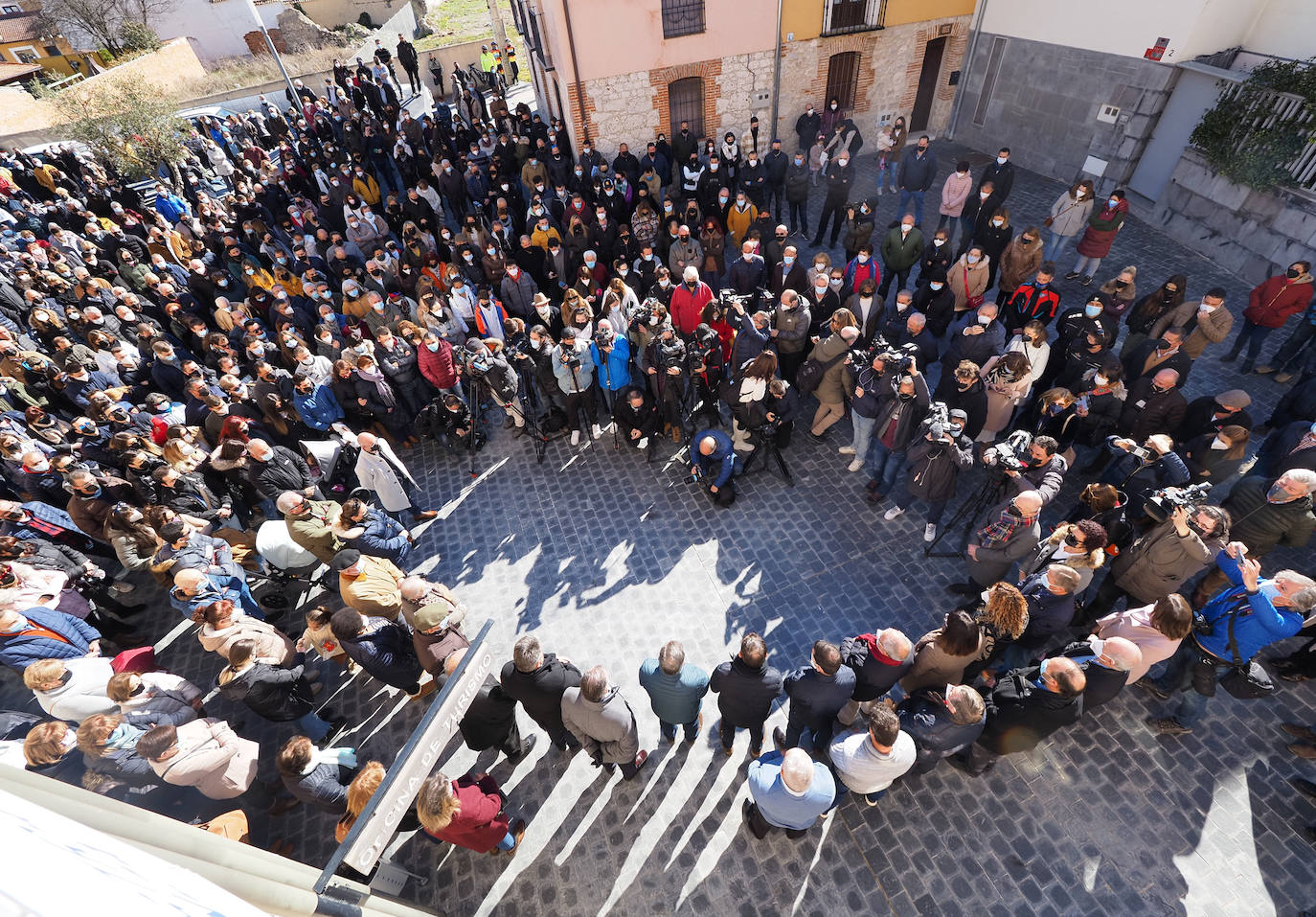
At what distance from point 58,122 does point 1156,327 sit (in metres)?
33.9

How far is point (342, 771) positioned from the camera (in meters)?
4.60

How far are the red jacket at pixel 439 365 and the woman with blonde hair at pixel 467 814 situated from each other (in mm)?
5503

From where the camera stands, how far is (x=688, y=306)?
29.0 feet

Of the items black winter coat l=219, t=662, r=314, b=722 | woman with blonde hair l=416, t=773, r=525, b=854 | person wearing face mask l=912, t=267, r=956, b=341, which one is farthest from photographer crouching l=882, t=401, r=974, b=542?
black winter coat l=219, t=662, r=314, b=722

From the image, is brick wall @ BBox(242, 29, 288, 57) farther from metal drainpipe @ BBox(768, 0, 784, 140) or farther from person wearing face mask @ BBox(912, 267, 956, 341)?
person wearing face mask @ BBox(912, 267, 956, 341)

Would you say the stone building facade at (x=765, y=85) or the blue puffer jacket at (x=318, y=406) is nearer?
the blue puffer jacket at (x=318, y=406)

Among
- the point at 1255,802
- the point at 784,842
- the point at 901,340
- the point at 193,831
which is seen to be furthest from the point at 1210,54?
the point at 193,831

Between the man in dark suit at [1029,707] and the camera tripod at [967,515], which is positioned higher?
the man in dark suit at [1029,707]

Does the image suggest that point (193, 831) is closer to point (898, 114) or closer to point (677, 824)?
point (677, 824)

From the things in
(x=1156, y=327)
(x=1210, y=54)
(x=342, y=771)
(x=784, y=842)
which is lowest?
(x=784, y=842)

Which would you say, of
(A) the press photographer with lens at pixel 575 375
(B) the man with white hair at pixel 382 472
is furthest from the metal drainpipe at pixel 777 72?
(B) the man with white hair at pixel 382 472

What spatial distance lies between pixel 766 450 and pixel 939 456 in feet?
8.06

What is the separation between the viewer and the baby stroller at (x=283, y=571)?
6.35 meters

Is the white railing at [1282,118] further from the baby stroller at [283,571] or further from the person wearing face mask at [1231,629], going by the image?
the baby stroller at [283,571]
